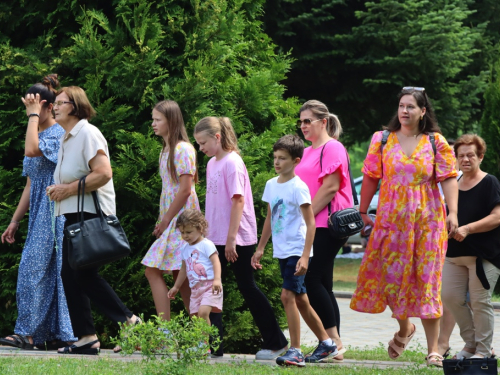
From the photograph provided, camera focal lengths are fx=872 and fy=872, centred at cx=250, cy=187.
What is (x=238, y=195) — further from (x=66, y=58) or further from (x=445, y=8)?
(x=445, y=8)

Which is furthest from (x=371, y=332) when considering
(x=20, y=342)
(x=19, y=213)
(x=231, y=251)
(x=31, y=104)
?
(x=31, y=104)

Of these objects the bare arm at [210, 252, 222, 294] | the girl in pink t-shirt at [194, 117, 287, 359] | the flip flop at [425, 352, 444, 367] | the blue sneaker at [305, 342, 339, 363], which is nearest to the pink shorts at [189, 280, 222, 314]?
the bare arm at [210, 252, 222, 294]

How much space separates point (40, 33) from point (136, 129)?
4.26 ft

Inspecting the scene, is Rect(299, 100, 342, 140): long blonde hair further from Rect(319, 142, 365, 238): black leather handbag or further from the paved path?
the paved path

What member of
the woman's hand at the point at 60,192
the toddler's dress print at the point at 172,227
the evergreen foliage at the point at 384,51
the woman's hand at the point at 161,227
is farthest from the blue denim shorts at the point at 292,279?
the evergreen foliage at the point at 384,51

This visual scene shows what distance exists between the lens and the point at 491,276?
650 cm

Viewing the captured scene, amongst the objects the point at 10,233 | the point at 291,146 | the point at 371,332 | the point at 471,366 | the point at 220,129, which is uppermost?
the point at 220,129

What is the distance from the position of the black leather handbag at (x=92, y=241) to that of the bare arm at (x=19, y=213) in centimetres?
105

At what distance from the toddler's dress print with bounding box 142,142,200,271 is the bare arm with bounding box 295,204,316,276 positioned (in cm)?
97

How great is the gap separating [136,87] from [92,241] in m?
1.80

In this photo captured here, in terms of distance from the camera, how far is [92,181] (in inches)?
240

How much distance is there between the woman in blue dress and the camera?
6805mm

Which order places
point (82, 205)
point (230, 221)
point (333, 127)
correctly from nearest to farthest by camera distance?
point (82, 205), point (230, 221), point (333, 127)

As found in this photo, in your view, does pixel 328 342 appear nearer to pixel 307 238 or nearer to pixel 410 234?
pixel 307 238
